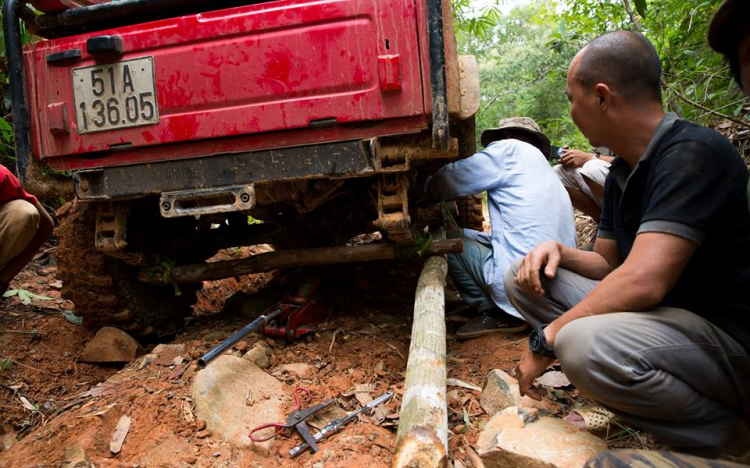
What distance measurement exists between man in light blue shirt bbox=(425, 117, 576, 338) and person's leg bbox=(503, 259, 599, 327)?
2.52ft

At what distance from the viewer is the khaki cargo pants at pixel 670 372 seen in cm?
148

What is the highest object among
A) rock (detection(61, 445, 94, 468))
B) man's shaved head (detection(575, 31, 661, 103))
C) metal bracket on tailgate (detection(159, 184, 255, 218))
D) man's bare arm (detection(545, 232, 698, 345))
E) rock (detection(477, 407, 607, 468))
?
man's shaved head (detection(575, 31, 661, 103))

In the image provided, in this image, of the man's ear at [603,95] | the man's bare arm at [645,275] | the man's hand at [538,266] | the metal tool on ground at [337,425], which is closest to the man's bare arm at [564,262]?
the man's hand at [538,266]

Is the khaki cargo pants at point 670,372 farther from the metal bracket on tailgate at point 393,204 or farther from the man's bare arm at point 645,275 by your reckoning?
the metal bracket on tailgate at point 393,204

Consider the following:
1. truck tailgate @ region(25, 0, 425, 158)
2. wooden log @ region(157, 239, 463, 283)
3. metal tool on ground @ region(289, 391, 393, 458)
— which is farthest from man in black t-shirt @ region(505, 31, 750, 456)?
wooden log @ region(157, 239, 463, 283)

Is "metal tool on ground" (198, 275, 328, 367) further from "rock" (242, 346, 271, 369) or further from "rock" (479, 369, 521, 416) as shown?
"rock" (479, 369, 521, 416)

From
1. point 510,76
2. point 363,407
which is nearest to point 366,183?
point 363,407

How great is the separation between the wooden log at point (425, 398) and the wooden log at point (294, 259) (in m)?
0.52

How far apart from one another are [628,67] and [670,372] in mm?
952

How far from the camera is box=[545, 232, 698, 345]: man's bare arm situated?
148cm

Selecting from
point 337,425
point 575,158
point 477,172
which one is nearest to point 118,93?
point 337,425

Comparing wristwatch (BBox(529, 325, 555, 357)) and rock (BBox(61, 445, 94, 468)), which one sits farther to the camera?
rock (BBox(61, 445, 94, 468))

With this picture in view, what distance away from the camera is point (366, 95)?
2465 millimetres

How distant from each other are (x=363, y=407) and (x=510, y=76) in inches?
464
